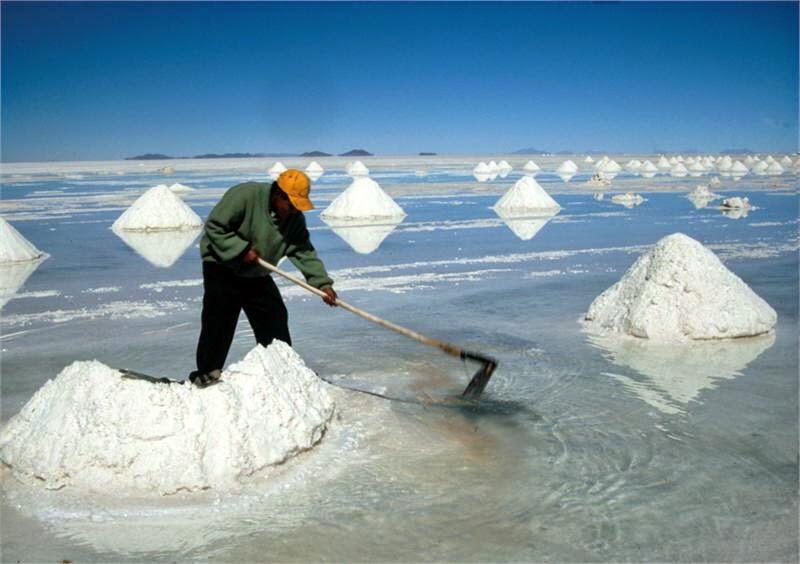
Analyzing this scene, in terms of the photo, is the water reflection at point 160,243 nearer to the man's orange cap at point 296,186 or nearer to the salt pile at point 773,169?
the man's orange cap at point 296,186

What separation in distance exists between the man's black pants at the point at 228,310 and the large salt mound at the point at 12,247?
20.8 feet

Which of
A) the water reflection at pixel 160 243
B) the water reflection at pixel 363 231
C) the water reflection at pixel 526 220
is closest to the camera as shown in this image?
the water reflection at pixel 160 243

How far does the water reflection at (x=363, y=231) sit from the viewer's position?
1038cm

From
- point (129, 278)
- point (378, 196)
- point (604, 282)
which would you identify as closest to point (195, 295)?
point (129, 278)

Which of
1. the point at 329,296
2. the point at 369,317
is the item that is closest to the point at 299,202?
the point at 329,296

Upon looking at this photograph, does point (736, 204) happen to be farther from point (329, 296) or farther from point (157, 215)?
point (329, 296)

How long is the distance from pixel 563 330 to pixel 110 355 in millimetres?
3128

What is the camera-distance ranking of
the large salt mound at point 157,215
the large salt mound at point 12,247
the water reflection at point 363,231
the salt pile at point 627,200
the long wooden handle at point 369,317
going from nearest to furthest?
1. the long wooden handle at point 369,317
2. the large salt mound at point 12,247
3. the water reflection at point 363,231
4. the large salt mound at point 157,215
5. the salt pile at point 627,200

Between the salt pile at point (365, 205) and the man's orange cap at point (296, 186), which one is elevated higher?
the man's orange cap at point (296, 186)

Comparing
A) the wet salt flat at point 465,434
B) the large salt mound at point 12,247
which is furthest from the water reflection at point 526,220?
the large salt mound at point 12,247

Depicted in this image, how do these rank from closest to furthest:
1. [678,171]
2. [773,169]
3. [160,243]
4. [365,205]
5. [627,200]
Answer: [160,243] < [365,205] < [627,200] < [773,169] < [678,171]

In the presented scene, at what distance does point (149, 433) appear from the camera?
9.05 feet

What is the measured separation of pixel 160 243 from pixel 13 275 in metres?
2.96

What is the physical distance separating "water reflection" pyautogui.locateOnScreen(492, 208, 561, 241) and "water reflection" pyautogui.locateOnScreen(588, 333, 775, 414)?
630cm
